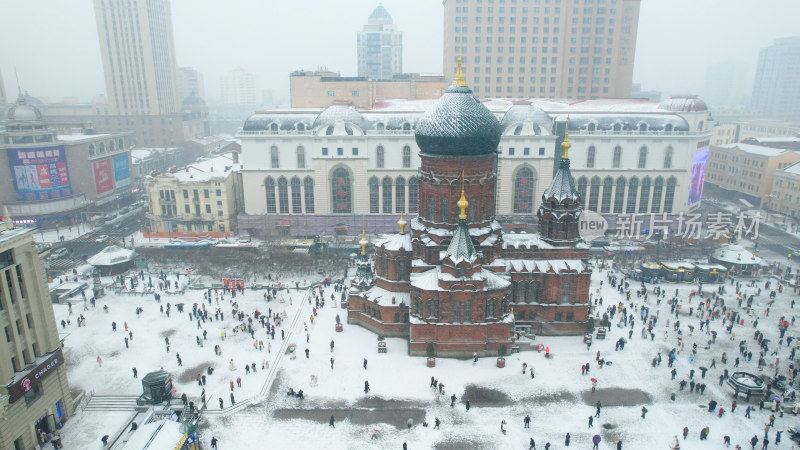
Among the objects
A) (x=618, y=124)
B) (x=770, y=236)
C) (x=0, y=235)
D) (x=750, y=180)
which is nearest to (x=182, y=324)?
(x=0, y=235)

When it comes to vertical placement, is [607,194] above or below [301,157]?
below

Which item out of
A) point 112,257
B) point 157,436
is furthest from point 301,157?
point 157,436

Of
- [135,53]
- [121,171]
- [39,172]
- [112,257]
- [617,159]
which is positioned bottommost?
[112,257]

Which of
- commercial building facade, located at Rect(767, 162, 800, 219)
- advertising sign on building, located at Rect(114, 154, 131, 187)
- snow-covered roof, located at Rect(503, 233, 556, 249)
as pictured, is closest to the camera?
snow-covered roof, located at Rect(503, 233, 556, 249)

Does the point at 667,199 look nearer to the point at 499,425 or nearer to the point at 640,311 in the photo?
the point at 640,311

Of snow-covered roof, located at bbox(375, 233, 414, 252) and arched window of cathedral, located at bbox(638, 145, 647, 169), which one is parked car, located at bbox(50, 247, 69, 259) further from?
arched window of cathedral, located at bbox(638, 145, 647, 169)

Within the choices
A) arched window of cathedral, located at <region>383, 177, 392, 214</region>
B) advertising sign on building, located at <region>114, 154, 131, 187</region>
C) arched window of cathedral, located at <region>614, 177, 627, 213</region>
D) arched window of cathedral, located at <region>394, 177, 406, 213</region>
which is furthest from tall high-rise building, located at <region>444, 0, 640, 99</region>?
advertising sign on building, located at <region>114, 154, 131, 187</region>

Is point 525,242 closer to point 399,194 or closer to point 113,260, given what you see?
point 399,194
